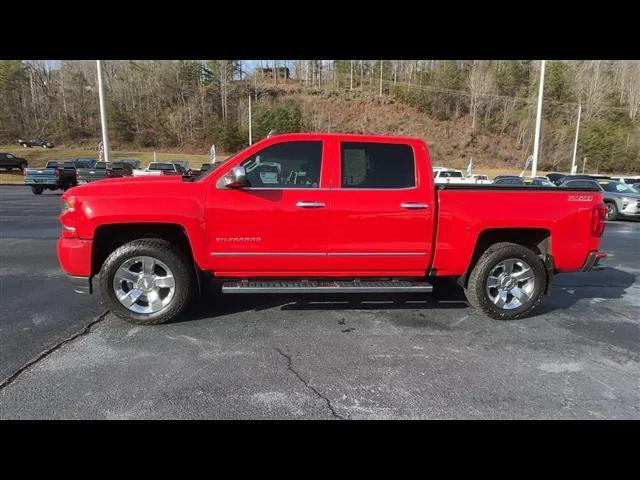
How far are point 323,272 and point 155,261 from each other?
1772 millimetres

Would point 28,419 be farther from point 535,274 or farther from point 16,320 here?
point 535,274

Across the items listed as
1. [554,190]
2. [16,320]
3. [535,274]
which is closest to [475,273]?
[535,274]

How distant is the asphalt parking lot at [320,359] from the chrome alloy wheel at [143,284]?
0.24 m

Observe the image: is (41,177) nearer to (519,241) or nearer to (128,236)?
(128,236)

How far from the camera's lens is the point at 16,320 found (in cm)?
416

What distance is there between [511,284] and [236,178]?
327cm

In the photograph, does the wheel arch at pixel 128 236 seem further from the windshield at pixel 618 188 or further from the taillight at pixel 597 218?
the windshield at pixel 618 188

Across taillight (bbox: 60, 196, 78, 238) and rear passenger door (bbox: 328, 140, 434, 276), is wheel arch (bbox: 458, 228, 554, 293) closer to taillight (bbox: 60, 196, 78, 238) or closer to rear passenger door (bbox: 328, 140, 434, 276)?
rear passenger door (bbox: 328, 140, 434, 276)

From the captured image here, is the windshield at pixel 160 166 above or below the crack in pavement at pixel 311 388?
above

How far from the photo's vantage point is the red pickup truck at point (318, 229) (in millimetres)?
4016

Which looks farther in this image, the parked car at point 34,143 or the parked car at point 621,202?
the parked car at point 34,143

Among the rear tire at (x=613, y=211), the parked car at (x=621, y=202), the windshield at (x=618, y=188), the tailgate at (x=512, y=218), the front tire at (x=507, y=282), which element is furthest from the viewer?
the windshield at (x=618, y=188)

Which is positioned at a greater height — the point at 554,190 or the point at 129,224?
the point at 554,190

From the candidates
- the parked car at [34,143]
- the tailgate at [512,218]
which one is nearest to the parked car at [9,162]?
the parked car at [34,143]
